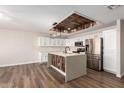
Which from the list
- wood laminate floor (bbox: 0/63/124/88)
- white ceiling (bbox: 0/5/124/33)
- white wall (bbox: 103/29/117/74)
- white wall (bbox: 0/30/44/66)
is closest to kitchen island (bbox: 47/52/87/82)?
wood laminate floor (bbox: 0/63/124/88)

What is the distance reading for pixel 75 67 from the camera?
12.2 ft

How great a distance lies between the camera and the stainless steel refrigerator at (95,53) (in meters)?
4.73

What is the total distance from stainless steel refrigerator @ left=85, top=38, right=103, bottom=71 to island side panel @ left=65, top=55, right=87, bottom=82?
109 cm

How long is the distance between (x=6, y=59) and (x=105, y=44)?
589cm

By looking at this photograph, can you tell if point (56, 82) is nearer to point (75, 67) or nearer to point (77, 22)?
point (75, 67)

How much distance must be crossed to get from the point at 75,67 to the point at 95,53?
180cm

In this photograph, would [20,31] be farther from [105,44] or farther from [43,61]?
[105,44]

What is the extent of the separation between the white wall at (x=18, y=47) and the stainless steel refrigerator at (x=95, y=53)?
4000 mm

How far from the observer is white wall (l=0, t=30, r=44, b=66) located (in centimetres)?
591

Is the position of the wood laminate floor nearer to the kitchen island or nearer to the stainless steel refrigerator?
the kitchen island

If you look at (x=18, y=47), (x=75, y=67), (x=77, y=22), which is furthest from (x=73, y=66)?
(x=18, y=47)

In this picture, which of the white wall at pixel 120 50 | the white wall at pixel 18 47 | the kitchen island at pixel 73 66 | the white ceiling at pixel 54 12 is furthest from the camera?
the white wall at pixel 18 47

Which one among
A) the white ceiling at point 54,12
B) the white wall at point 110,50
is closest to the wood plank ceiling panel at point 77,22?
the white ceiling at point 54,12

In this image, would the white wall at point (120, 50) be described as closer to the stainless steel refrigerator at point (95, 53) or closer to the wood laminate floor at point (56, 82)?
the wood laminate floor at point (56, 82)
